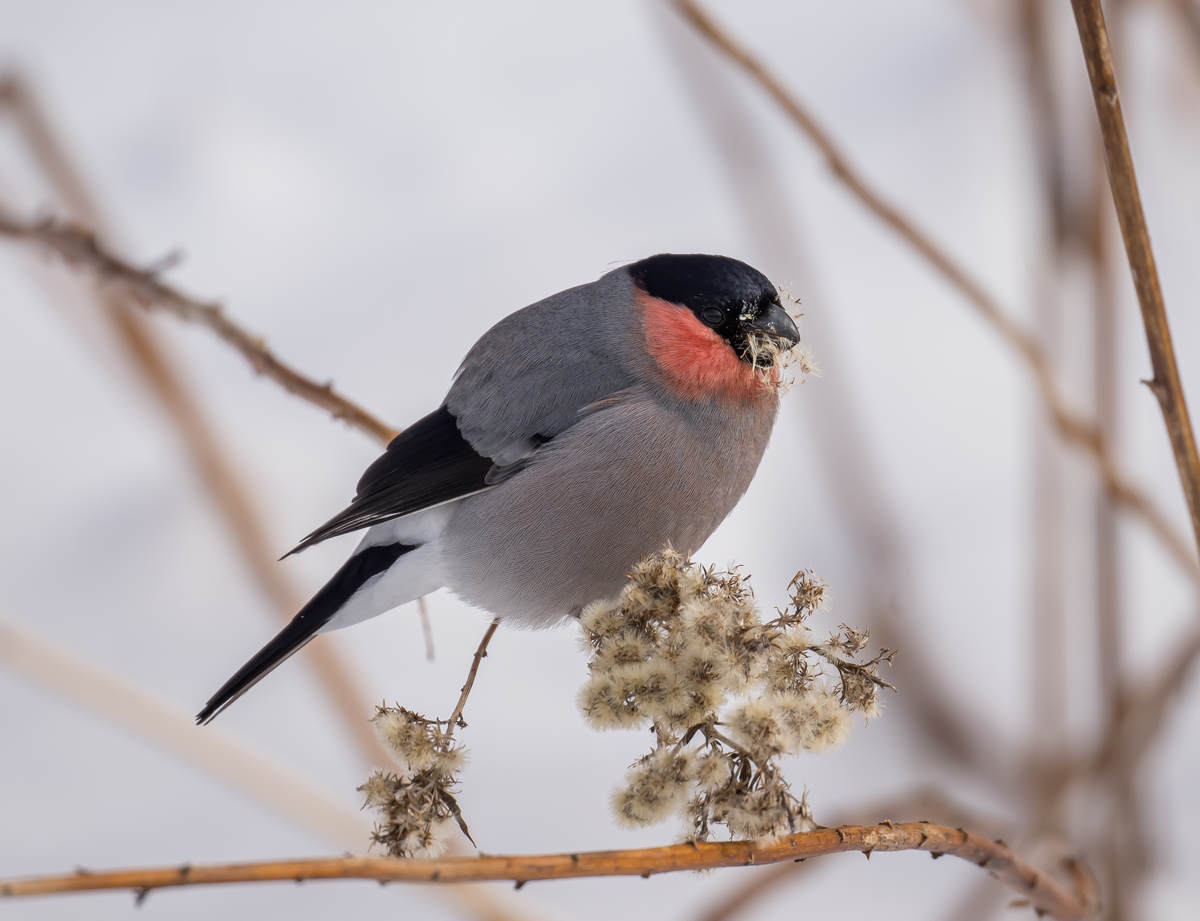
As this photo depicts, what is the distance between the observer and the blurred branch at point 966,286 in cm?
114

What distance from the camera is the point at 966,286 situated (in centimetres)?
130

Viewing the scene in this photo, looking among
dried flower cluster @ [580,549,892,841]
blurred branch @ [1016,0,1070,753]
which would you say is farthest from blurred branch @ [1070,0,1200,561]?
blurred branch @ [1016,0,1070,753]

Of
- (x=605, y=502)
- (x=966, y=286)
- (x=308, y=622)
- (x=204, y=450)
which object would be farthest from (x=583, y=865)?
(x=204, y=450)

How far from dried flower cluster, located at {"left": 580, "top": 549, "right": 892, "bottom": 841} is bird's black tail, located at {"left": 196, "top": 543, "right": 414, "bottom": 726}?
445mm

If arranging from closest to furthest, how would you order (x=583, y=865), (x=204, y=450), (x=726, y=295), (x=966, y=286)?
(x=583, y=865), (x=726, y=295), (x=966, y=286), (x=204, y=450)

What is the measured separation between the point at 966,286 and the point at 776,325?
293 millimetres

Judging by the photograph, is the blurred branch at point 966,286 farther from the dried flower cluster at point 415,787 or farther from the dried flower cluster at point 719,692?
the dried flower cluster at point 415,787

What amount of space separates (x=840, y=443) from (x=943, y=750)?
0.86m

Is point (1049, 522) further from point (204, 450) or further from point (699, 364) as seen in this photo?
point (204, 450)

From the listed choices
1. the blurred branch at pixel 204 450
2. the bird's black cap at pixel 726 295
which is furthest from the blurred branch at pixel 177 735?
the bird's black cap at pixel 726 295

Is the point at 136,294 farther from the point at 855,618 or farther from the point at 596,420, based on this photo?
the point at 855,618

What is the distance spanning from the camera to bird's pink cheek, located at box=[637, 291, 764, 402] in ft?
3.93

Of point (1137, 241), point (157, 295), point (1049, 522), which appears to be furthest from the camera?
point (1049, 522)

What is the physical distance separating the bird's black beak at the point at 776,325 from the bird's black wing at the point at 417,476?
1.08ft
